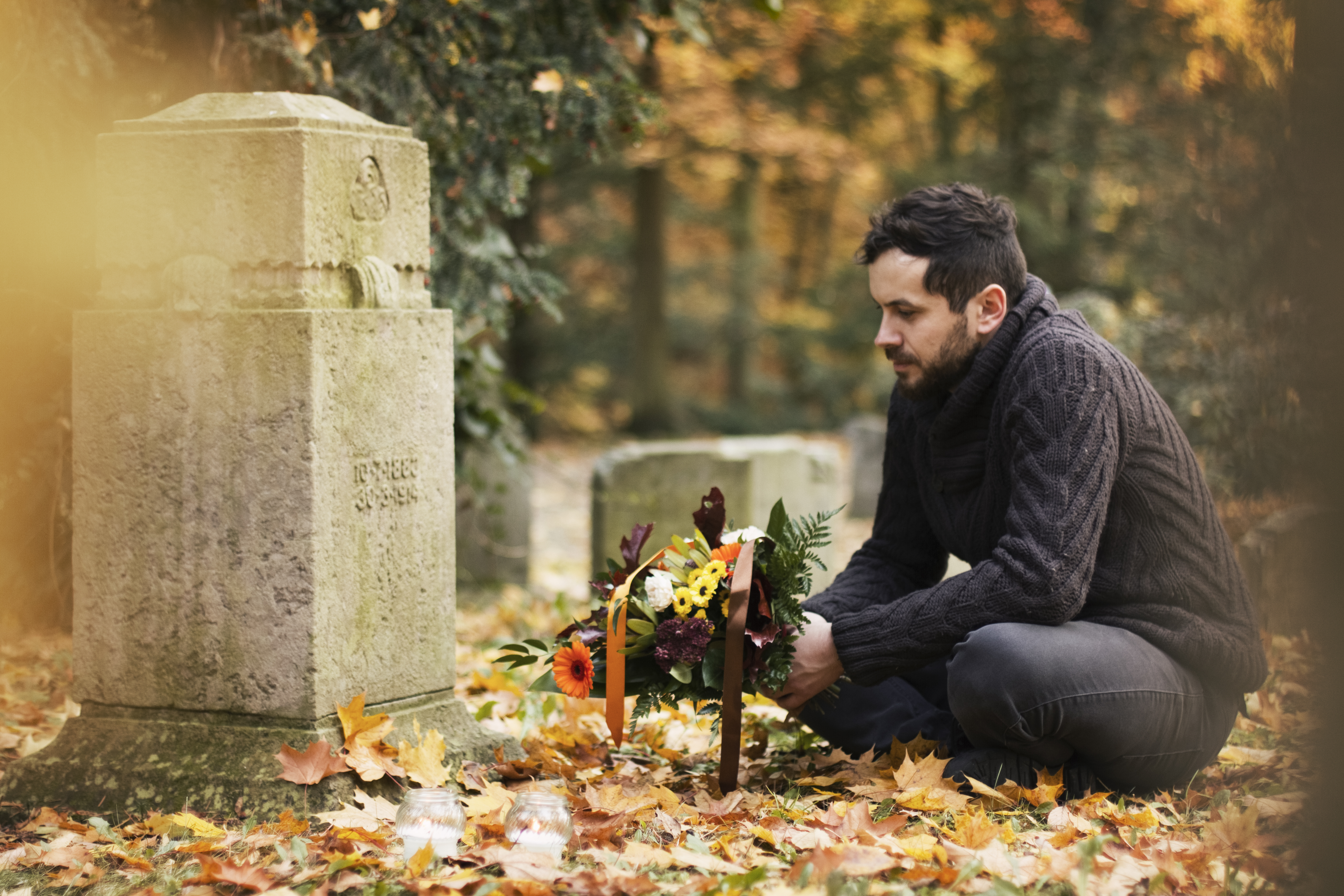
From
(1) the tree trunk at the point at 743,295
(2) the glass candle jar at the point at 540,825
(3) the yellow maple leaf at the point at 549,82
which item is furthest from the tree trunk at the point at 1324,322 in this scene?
(1) the tree trunk at the point at 743,295

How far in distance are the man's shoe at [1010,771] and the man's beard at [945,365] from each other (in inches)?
37.4

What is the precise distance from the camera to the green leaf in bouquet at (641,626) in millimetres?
3150

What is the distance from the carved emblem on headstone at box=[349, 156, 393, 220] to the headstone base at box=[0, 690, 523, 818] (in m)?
1.29

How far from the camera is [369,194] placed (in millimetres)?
3252

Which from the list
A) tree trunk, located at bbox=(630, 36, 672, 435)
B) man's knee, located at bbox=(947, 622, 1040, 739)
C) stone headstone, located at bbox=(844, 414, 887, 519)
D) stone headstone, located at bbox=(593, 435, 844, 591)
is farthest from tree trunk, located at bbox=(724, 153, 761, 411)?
man's knee, located at bbox=(947, 622, 1040, 739)

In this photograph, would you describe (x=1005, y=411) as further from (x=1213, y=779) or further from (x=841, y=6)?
(x=841, y=6)

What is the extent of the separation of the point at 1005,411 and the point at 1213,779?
1178mm

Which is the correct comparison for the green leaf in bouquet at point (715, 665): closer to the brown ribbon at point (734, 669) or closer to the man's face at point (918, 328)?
the brown ribbon at point (734, 669)

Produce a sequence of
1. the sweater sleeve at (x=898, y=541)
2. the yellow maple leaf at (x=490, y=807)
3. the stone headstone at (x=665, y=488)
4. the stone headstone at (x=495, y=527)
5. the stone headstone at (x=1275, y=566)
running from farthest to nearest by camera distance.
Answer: the stone headstone at (x=495, y=527)
the stone headstone at (x=665, y=488)
the stone headstone at (x=1275, y=566)
the sweater sleeve at (x=898, y=541)
the yellow maple leaf at (x=490, y=807)

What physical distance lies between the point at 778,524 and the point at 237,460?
1367mm

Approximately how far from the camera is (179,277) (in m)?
3.13

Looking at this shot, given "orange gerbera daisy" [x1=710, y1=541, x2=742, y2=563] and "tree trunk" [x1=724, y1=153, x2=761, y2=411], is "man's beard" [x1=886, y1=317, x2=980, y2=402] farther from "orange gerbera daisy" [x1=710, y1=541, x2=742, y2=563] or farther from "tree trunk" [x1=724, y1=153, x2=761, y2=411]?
"tree trunk" [x1=724, y1=153, x2=761, y2=411]

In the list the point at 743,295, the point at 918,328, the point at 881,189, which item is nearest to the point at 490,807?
the point at 918,328

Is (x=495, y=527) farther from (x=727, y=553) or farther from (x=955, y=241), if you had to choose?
(x=955, y=241)
